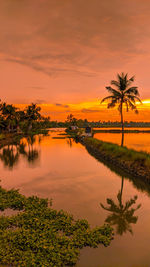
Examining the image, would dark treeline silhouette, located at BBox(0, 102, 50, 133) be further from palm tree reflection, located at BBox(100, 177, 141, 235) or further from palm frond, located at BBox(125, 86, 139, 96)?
palm tree reflection, located at BBox(100, 177, 141, 235)

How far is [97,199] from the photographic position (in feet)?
34.9

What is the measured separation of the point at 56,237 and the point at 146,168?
1076 centimetres

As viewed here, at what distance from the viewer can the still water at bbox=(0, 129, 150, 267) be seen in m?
5.98

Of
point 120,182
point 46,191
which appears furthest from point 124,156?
point 46,191

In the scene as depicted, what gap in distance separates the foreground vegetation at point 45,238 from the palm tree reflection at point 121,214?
3.00ft

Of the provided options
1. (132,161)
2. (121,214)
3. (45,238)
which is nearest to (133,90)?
(132,161)

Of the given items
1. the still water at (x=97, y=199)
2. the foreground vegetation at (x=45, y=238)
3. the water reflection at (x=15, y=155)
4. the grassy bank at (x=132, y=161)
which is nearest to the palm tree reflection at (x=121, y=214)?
the still water at (x=97, y=199)

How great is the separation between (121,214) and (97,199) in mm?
2014

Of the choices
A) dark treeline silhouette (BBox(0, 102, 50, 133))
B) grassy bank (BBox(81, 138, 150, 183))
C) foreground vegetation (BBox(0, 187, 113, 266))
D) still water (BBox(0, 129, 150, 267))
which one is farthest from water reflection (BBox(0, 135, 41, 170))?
dark treeline silhouette (BBox(0, 102, 50, 133))

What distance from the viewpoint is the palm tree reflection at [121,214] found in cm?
768

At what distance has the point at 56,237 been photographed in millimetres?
6449

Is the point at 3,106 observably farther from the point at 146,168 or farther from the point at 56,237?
the point at 56,237

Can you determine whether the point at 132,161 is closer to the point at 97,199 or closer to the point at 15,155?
the point at 97,199

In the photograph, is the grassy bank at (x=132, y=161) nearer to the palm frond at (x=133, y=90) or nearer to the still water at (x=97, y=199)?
the still water at (x=97, y=199)
